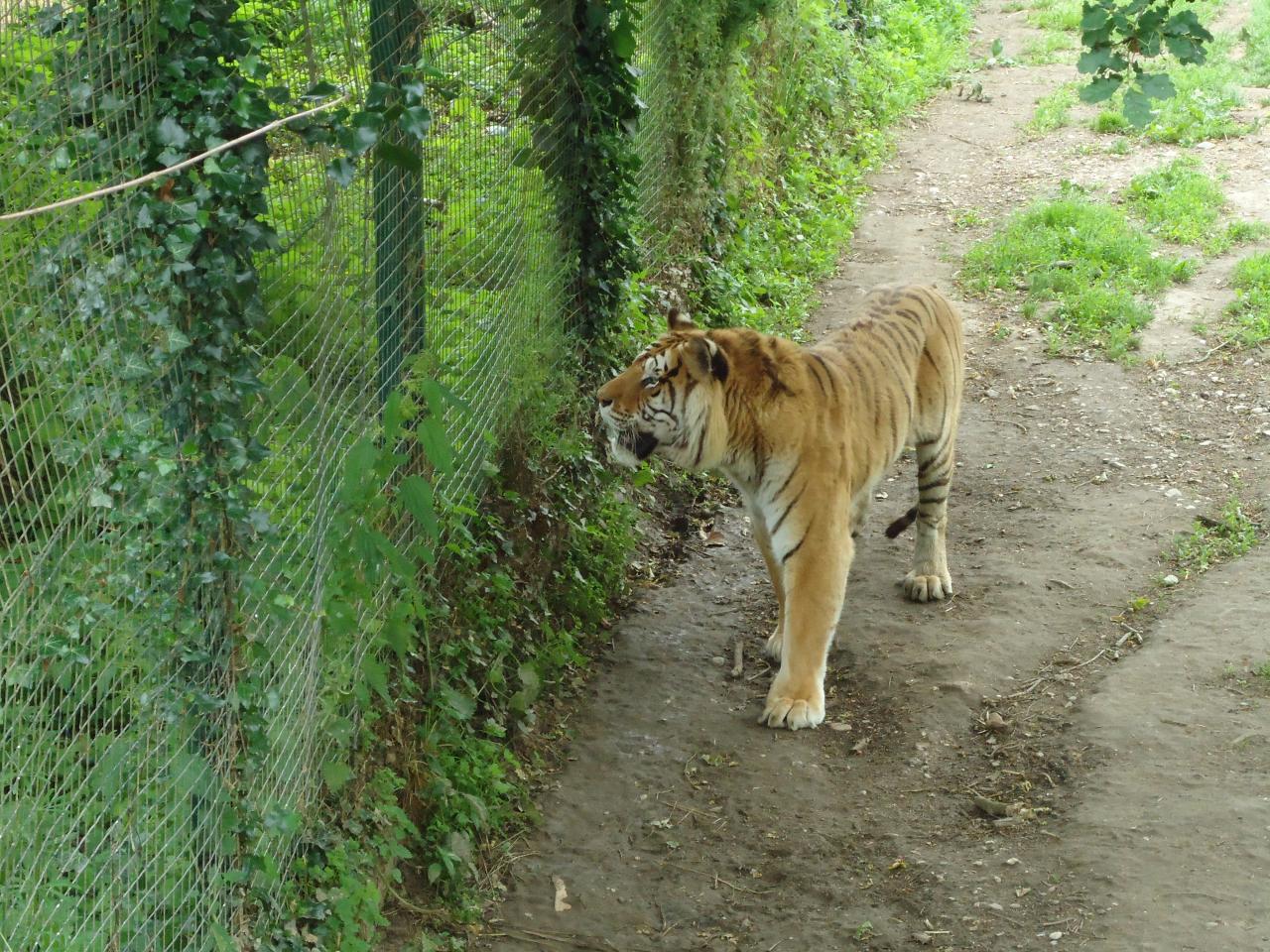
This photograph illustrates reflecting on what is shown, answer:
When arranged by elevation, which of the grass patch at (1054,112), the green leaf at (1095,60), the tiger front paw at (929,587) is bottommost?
the tiger front paw at (929,587)

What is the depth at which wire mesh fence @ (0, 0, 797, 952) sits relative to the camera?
8.39 feet

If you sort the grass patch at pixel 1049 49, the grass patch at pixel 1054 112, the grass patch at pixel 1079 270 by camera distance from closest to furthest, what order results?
the grass patch at pixel 1079 270 → the grass patch at pixel 1054 112 → the grass patch at pixel 1049 49

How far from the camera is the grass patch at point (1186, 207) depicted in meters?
10.1

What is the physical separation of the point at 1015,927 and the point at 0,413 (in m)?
3.32

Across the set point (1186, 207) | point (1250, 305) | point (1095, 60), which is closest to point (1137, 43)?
point (1095, 60)

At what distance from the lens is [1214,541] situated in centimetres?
655

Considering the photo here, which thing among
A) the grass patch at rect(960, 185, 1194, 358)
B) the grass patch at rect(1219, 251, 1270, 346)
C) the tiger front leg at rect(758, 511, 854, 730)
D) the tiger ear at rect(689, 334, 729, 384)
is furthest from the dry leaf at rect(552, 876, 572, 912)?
the grass patch at rect(1219, 251, 1270, 346)

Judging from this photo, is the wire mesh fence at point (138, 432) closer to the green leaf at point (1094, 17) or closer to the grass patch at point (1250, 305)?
the green leaf at point (1094, 17)

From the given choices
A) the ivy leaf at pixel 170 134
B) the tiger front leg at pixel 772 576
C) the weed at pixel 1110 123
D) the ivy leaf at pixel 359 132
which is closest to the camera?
the ivy leaf at pixel 170 134

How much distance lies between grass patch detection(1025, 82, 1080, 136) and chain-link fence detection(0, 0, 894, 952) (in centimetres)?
979

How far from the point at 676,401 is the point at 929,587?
Answer: 163cm

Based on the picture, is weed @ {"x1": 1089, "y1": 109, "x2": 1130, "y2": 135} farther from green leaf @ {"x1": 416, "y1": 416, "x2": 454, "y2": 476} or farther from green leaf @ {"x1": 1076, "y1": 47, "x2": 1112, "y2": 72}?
green leaf @ {"x1": 416, "y1": 416, "x2": 454, "y2": 476}

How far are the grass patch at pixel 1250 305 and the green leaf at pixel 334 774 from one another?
22.9 ft

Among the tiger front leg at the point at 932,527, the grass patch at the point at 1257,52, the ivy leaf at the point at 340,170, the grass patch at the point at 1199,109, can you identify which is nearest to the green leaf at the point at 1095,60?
the tiger front leg at the point at 932,527
